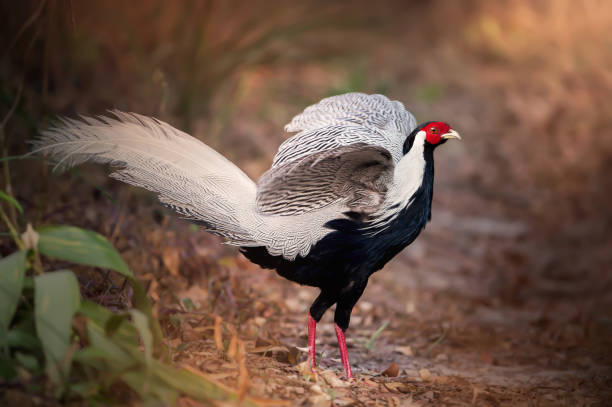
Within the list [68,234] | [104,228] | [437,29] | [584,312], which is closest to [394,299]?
[584,312]

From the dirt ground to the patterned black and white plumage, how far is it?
235 millimetres

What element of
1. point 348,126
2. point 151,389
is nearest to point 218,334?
point 151,389

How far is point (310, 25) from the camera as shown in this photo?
6438 millimetres

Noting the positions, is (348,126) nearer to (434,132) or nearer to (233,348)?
(434,132)

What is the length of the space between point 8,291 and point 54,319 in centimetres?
21

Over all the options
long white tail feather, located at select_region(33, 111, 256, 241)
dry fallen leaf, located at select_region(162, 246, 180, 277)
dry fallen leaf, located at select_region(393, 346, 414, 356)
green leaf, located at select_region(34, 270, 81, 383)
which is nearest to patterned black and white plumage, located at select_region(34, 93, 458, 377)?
long white tail feather, located at select_region(33, 111, 256, 241)

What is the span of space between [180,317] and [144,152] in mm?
757

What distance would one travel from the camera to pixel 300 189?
281 centimetres

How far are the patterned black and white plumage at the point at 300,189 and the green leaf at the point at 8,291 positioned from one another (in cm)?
52

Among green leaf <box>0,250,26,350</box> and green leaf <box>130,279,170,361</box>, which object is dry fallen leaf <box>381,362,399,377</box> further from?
green leaf <box>0,250,26,350</box>

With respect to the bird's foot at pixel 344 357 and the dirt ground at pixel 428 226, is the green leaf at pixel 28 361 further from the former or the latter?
the bird's foot at pixel 344 357

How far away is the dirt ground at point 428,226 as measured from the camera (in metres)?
3.06

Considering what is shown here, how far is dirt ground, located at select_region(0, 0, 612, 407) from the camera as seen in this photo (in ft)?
10.0

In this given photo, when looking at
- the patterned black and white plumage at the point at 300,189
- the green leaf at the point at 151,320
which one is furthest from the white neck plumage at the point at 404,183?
the green leaf at the point at 151,320
